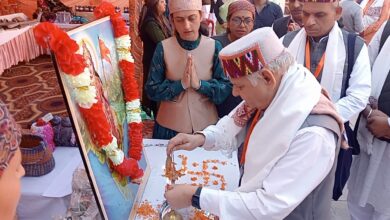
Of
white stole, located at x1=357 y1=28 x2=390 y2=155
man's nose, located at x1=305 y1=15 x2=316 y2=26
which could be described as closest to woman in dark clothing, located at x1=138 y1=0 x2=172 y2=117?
man's nose, located at x1=305 y1=15 x2=316 y2=26

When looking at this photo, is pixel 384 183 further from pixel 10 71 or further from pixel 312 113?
pixel 10 71

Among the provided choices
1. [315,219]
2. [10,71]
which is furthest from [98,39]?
[10,71]

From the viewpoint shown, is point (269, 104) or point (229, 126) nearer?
point (269, 104)

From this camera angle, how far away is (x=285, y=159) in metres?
1.25

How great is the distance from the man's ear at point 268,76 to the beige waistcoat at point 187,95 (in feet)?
3.19

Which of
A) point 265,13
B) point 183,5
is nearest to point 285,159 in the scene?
point 183,5

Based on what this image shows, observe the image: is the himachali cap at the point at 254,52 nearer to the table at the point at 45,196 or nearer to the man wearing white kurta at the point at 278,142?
the man wearing white kurta at the point at 278,142

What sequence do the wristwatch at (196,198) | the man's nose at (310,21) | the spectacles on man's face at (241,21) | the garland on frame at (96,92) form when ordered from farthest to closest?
1. the spectacles on man's face at (241,21)
2. the man's nose at (310,21)
3. the wristwatch at (196,198)
4. the garland on frame at (96,92)

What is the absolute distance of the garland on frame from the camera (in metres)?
1.07

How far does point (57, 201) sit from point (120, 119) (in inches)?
20.0

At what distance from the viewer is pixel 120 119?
1.68m

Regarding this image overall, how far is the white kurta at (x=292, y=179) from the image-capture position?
1.21 m

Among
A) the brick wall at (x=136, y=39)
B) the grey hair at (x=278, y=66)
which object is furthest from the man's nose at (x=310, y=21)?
the brick wall at (x=136, y=39)

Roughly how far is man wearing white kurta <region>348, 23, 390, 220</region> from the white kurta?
1182 mm
